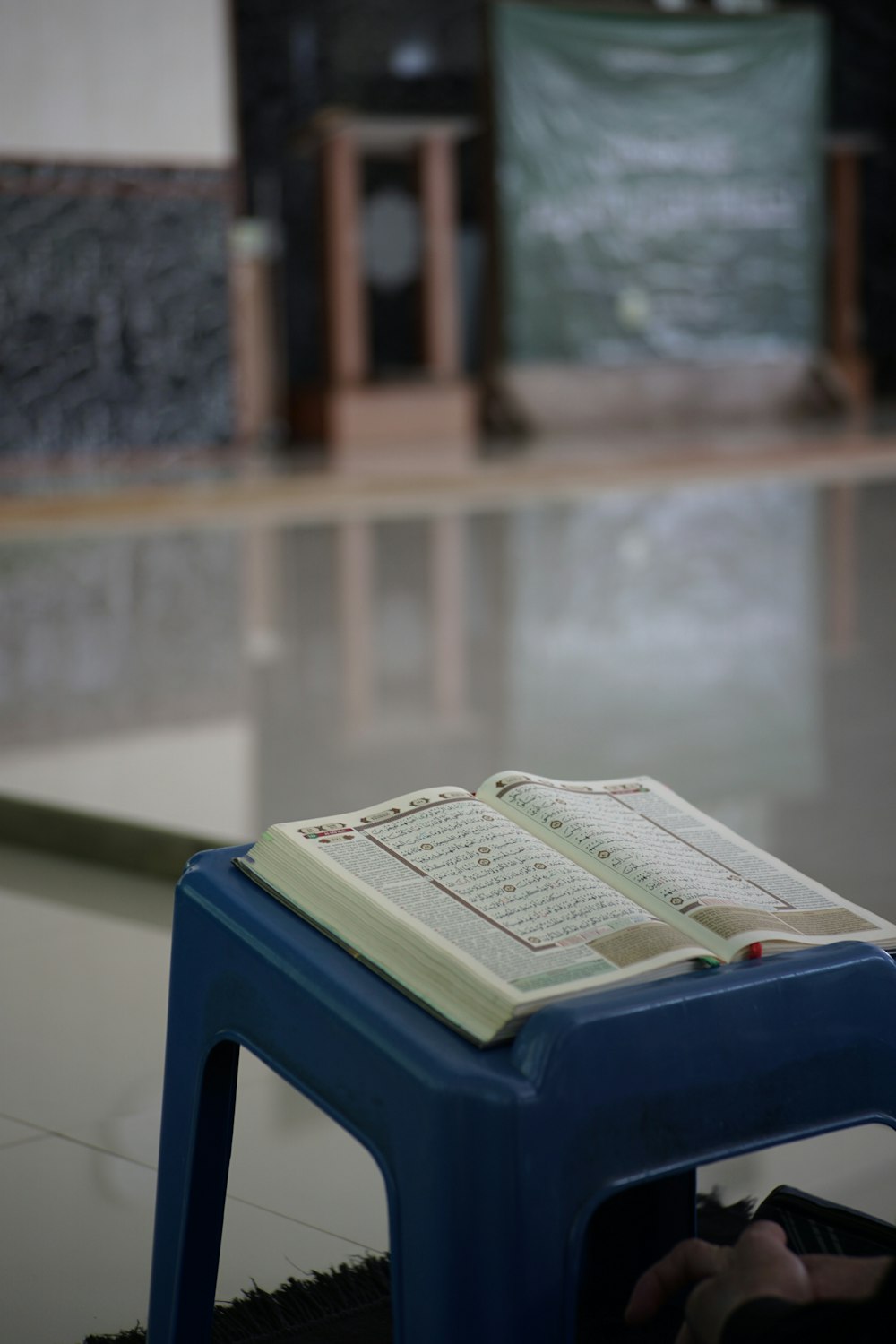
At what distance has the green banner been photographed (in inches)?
341

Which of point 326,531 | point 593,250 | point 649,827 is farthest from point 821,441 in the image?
point 649,827

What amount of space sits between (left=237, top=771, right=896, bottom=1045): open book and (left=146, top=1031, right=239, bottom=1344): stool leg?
122mm

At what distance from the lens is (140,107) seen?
736 centimetres

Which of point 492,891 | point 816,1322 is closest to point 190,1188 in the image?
point 492,891

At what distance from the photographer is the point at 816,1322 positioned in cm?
74

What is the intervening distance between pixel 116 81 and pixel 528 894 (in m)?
7.04

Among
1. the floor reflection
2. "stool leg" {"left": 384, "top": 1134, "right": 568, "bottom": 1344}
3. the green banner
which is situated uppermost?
the green banner

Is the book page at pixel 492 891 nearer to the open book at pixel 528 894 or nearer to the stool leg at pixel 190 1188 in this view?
the open book at pixel 528 894

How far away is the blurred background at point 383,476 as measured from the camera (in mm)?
1609

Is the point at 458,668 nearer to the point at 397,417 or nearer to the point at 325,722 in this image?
the point at 325,722

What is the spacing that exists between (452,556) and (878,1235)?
371 centimetres

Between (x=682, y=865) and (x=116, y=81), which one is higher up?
(x=116, y=81)

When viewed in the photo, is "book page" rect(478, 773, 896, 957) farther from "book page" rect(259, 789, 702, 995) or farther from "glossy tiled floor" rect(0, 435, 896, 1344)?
"glossy tiled floor" rect(0, 435, 896, 1344)

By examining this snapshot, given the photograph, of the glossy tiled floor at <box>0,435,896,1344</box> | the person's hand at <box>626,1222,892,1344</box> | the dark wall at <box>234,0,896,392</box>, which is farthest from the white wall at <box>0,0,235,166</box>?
the person's hand at <box>626,1222,892,1344</box>
